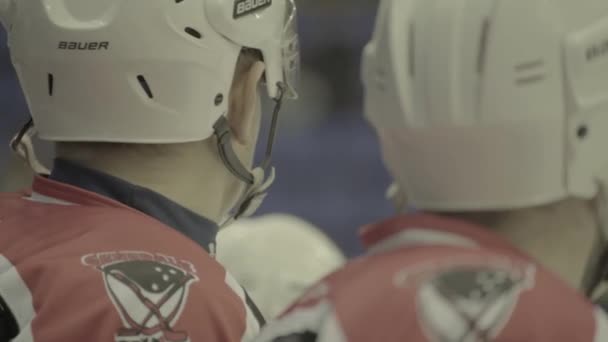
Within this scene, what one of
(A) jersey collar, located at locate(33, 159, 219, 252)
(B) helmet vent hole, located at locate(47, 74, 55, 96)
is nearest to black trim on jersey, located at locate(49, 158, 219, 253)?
(A) jersey collar, located at locate(33, 159, 219, 252)

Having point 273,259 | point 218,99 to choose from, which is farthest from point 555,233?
point 273,259

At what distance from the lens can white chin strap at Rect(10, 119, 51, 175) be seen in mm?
2195

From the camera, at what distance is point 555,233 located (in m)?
1.50

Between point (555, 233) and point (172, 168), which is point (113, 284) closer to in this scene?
point (172, 168)

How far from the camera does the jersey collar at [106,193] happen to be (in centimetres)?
198

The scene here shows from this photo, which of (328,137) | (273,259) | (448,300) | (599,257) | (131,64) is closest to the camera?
(448,300)

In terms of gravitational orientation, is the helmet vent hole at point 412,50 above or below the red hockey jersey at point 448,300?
above

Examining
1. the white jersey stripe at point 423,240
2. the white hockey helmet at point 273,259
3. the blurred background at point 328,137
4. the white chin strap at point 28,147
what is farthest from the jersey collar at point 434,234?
the blurred background at point 328,137

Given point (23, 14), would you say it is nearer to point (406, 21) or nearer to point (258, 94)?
point (258, 94)

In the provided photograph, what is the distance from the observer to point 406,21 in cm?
154

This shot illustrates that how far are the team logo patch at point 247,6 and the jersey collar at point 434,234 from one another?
0.62 m

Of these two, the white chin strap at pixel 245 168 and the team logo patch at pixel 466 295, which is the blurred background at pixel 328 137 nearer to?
the white chin strap at pixel 245 168

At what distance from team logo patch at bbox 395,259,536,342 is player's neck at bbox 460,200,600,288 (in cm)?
8

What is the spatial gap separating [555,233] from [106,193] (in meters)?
0.74
